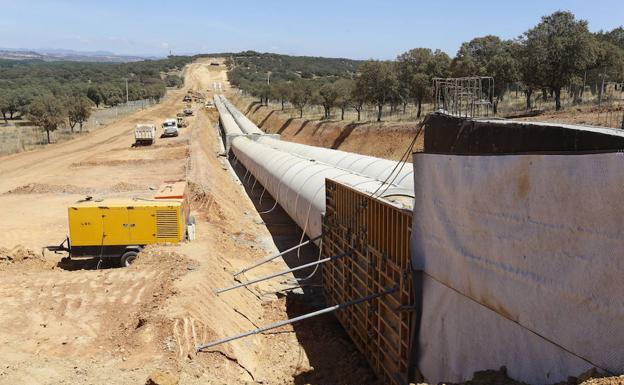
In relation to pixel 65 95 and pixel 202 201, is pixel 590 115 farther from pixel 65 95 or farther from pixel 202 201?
pixel 65 95

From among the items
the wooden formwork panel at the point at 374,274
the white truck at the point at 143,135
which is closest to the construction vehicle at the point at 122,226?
the wooden formwork panel at the point at 374,274

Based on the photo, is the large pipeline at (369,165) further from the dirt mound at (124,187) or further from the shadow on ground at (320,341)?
the dirt mound at (124,187)

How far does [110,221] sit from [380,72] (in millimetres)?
40503

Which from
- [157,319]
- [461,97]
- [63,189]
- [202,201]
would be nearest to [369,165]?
[202,201]

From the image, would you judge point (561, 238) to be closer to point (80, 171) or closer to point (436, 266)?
point (436, 266)

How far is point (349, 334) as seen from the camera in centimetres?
1187

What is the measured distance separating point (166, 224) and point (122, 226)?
126cm

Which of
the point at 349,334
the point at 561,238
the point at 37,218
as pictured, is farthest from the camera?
the point at 37,218

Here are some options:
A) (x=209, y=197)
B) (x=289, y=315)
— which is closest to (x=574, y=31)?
(x=209, y=197)

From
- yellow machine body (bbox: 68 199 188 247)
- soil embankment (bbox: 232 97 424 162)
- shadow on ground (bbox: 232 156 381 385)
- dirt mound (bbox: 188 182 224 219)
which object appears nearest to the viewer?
shadow on ground (bbox: 232 156 381 385)

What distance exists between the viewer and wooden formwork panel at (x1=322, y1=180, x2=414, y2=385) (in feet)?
28.7

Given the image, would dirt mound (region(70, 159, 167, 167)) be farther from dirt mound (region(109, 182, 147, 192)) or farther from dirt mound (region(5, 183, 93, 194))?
dirt mound (region(109, 182, 147, 192))

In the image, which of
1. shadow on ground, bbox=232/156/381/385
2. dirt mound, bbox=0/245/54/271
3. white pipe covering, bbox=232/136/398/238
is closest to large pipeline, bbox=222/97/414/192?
white pipe covering, bbox=232/136/398/238

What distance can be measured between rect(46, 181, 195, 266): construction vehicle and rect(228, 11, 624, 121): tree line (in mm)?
24778
